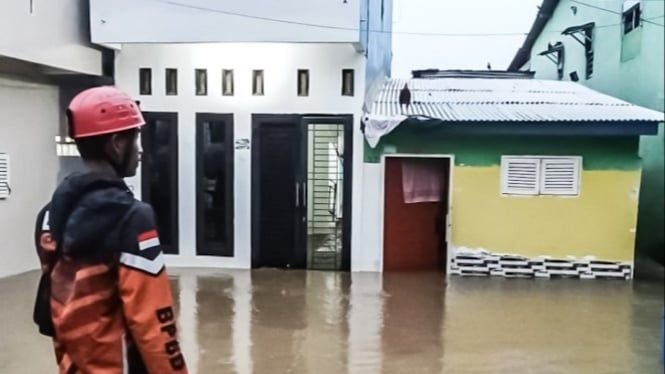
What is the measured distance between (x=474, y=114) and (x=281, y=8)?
2382 millimetres

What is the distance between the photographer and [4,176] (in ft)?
21.0

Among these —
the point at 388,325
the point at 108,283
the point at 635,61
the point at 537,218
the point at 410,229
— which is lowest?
the point at 388,325

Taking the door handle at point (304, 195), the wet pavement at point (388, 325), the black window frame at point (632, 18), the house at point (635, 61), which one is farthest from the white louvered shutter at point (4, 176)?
the black window frame at point (632, 18)

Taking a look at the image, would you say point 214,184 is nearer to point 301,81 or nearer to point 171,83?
point 171,83

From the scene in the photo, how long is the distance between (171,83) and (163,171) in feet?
3.44

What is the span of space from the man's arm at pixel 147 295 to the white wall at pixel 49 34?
196 inches

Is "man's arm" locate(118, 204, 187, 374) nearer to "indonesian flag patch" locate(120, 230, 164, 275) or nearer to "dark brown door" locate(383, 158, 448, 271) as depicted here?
"indonesian flag patch" locate(120, 230, 164, 275)

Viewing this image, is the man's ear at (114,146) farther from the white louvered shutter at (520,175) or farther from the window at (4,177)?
the white louvered shutter at (520,175)

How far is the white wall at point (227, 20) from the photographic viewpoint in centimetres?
614

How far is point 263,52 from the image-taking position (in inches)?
275

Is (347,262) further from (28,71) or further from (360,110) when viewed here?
(28,71)

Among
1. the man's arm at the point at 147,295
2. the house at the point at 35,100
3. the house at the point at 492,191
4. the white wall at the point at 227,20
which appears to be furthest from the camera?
the house at the point at 492,191

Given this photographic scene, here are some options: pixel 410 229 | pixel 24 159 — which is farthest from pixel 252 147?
pixel 24 159

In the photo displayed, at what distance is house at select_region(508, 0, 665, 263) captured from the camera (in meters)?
0.92
